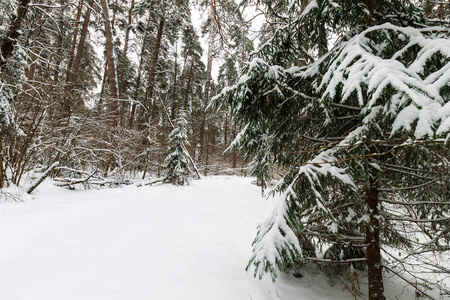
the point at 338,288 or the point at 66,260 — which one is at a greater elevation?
the point at 66,260

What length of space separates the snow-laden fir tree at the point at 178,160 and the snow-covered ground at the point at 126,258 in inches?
174

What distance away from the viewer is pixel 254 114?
7.54 ft

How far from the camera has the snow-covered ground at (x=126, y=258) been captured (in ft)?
5.51

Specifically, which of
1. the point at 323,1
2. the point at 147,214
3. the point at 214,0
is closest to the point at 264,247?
the point at 323,1

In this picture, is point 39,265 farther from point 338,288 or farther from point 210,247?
point 338,288

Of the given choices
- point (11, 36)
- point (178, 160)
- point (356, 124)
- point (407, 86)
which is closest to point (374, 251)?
point (356, 124)

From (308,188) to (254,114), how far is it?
3.18ft

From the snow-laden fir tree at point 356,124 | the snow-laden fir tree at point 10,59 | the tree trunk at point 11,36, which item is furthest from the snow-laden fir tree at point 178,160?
the snow-laden fir tree at point 356,124

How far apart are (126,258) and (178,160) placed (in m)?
6.21

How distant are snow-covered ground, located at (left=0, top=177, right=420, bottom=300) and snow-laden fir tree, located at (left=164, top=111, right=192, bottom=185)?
4410 mm

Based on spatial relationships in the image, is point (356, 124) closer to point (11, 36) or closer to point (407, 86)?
point (407, 86)

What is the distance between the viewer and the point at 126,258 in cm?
216

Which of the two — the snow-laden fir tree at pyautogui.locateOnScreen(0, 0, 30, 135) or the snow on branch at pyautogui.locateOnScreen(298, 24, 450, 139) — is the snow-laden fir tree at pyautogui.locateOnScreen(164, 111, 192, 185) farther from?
the snow on branch at pyautogui.locateOnScreen(298, 24, 450, 139)

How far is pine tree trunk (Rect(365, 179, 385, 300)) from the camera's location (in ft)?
6.55
